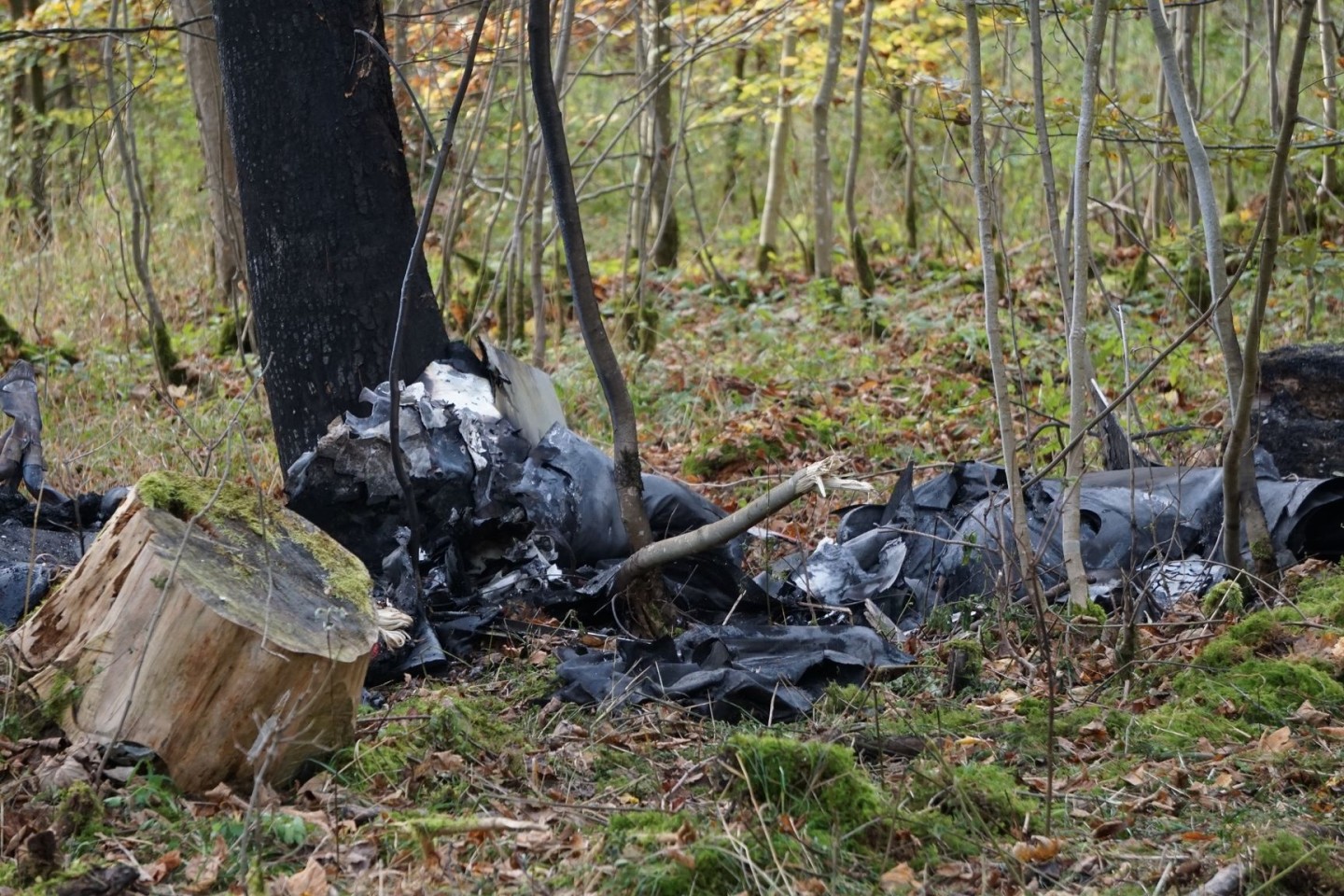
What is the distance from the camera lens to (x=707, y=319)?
991 centimetres

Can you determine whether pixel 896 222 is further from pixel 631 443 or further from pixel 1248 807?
pixel 1248 807

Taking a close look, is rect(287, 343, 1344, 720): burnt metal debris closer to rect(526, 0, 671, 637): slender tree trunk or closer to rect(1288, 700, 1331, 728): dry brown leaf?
rect(526, 0, 671, 637): slender tree trunk

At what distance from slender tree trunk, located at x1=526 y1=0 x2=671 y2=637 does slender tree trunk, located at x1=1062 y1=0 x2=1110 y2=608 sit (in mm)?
1343

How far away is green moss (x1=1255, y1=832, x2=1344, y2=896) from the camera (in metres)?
2.41

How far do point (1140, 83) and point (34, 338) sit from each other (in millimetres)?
11067

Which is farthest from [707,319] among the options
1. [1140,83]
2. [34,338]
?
[1140,83]

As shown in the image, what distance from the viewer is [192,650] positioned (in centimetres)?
286

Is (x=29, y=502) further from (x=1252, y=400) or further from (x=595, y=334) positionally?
(x=1252, y=400)

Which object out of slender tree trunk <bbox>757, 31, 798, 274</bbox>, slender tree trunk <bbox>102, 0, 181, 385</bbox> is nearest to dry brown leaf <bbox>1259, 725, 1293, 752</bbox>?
slender tree trunk <bbox>102, 0, 181, 385</bbox>

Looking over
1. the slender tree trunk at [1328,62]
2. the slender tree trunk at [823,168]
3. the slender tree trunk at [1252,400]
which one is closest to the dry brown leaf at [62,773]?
the slender tree trunk at [1252,400]

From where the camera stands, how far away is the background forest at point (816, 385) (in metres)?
2.63

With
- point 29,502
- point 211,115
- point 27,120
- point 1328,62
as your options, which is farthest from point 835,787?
point 27,120

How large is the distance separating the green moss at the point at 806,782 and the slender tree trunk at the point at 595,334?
1448 mm

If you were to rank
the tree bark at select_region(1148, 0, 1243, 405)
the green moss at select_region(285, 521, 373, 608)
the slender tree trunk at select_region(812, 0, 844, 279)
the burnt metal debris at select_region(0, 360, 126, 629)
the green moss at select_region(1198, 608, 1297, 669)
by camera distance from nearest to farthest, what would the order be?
1. the green moss at select_region(285, 521, 373, 608)
2. the green moss at select_region(1198, 608, 1297, 669)
3. the tree bark at select_region(1148, 0, 1243, 405)
4. the burnt metal debris at select_region(0, 360, 126, 629)
5. the slender tree trunk at select_region(812, 0, 844, 279)
